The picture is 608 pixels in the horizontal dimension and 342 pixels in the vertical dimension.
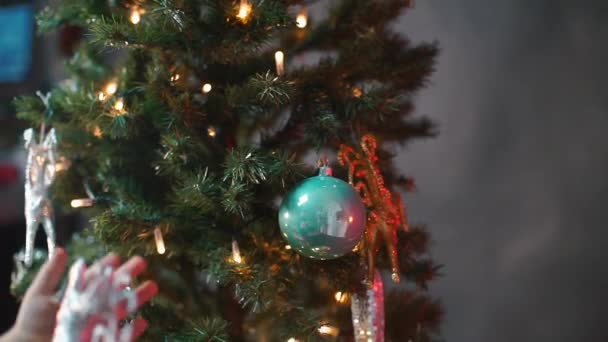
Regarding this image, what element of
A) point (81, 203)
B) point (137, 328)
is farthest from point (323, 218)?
point (81, 203)

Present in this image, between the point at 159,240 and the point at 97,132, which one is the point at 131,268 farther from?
the point at 97,132

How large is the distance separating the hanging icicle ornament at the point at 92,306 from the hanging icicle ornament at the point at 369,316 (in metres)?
0.34

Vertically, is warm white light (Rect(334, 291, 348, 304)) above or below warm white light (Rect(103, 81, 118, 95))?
below

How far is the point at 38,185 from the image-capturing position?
862mm

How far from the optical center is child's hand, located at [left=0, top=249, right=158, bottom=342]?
616mm

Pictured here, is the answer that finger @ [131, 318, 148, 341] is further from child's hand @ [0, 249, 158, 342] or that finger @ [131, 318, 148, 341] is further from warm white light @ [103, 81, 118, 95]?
warm white light @ [103, 81, 118, 95]

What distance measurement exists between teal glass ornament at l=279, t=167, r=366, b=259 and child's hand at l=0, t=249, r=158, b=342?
0.60 ft

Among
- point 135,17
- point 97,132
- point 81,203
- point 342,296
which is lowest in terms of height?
point 342,296

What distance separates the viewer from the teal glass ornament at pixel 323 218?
0.69 m

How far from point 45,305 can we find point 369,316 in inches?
16.8

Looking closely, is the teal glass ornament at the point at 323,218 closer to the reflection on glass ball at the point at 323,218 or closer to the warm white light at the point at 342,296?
the reflection on glass ball at the point at 323,218

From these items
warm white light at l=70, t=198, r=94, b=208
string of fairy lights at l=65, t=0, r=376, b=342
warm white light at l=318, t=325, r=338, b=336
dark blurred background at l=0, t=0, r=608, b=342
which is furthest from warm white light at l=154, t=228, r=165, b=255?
dark blurred background at l=0, t=0, r=608, b=342

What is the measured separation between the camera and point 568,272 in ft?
4.26

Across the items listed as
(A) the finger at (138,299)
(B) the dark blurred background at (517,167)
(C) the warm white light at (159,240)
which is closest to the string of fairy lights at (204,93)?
(C) the warm white light at (159,240)
